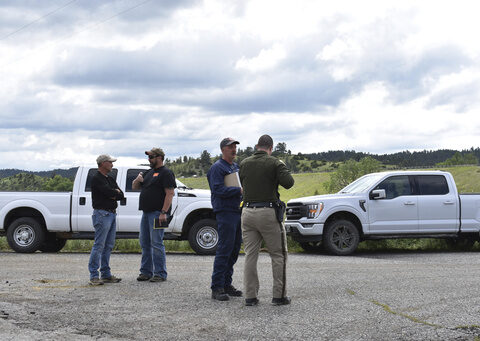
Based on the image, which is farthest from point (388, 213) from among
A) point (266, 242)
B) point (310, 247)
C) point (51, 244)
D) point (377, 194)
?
point (51, 244)

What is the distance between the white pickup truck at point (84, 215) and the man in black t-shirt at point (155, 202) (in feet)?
15.4

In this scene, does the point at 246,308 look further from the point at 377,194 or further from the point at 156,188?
the point at 377,194

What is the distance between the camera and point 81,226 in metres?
14.5

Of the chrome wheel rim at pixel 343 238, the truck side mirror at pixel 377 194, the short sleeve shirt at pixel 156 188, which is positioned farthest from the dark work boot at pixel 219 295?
the truck side mirror at pixel 377 194

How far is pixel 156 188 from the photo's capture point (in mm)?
9406

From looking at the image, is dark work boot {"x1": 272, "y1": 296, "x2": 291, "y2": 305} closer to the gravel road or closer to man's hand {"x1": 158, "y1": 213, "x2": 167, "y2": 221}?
the gravel road

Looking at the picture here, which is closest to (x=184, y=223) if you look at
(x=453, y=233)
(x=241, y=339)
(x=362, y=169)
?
(x=453, y=233)

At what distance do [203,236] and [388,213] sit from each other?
171 inches

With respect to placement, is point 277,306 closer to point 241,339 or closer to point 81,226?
point 241,339

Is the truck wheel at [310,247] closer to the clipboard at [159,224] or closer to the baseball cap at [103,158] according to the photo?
the clipboard at [159,224]

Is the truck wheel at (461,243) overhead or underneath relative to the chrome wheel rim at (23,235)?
underneath

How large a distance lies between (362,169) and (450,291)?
12857 centimetres

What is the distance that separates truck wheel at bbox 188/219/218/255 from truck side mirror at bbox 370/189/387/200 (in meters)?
3.71

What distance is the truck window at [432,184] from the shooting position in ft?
48.5
